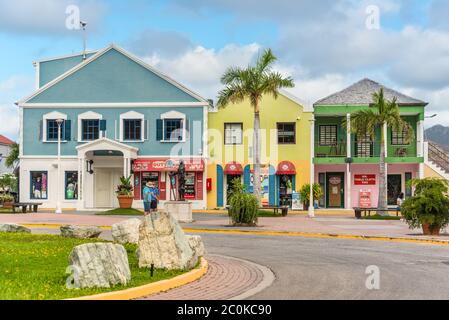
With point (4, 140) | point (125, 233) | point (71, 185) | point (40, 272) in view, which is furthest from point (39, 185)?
point (4, 140)

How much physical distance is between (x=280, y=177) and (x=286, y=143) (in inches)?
87.4

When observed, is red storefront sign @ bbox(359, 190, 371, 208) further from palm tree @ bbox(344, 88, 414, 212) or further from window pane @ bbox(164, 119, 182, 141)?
window pane @ bbox(164, 119, 182, 141)

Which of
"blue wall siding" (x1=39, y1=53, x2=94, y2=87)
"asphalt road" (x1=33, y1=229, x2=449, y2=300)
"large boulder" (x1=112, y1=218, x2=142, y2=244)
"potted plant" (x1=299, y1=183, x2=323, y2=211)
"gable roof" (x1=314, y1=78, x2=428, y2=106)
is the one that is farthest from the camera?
"blue wall siding" (x1=39, y1=53, x2=94, y2=87)

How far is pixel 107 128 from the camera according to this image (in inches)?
1588

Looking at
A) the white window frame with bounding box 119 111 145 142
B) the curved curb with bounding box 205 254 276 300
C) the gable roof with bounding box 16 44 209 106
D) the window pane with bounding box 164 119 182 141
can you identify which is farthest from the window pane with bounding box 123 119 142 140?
the curved curb with bounding box 205 254 276 300

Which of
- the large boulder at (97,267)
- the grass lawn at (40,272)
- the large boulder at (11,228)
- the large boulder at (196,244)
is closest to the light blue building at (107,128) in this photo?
the large boulder at (11,228)

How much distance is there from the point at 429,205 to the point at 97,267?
1412cm

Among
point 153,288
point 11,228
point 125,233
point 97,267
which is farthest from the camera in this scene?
point 11,228

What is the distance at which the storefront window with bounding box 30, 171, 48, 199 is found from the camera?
1588 inches

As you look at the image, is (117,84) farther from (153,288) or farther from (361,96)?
(153,288)

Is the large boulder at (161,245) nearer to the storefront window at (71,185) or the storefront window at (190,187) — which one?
the storefront window at (190,187)

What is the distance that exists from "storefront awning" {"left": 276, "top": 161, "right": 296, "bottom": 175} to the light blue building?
4.88 metres

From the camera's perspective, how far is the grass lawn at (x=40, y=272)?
8703 millimetres
